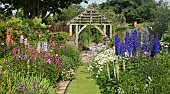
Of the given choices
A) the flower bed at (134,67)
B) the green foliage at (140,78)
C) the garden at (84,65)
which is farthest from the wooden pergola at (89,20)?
the flower bed at (134,67)

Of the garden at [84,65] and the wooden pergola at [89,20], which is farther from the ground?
the wooden pergola at [89,20]

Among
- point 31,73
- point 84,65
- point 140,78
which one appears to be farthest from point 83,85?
point 84,65

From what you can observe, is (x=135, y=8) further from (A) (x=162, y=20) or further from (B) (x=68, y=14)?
(A) (x=162, y=20)

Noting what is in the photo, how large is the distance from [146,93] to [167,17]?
15964 mm

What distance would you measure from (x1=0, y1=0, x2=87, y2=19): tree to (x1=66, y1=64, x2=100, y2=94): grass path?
22.0 meters

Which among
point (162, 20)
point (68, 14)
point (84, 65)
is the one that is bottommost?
point (84, 65)

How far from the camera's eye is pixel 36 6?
106ft

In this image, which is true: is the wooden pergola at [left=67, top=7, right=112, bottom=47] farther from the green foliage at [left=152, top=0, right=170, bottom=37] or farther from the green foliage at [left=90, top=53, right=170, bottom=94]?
the green foliage at [left=90, top=53, right=170, bottom=94]

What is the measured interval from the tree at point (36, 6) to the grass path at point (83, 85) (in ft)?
72.1

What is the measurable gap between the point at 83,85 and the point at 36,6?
2432 centimetres

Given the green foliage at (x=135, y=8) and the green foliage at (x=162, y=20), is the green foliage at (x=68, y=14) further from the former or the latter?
the green foliage at (x=162, y=20)

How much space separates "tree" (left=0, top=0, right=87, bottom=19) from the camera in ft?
105

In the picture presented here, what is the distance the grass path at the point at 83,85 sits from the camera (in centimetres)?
806

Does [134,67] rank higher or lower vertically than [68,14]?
lower
